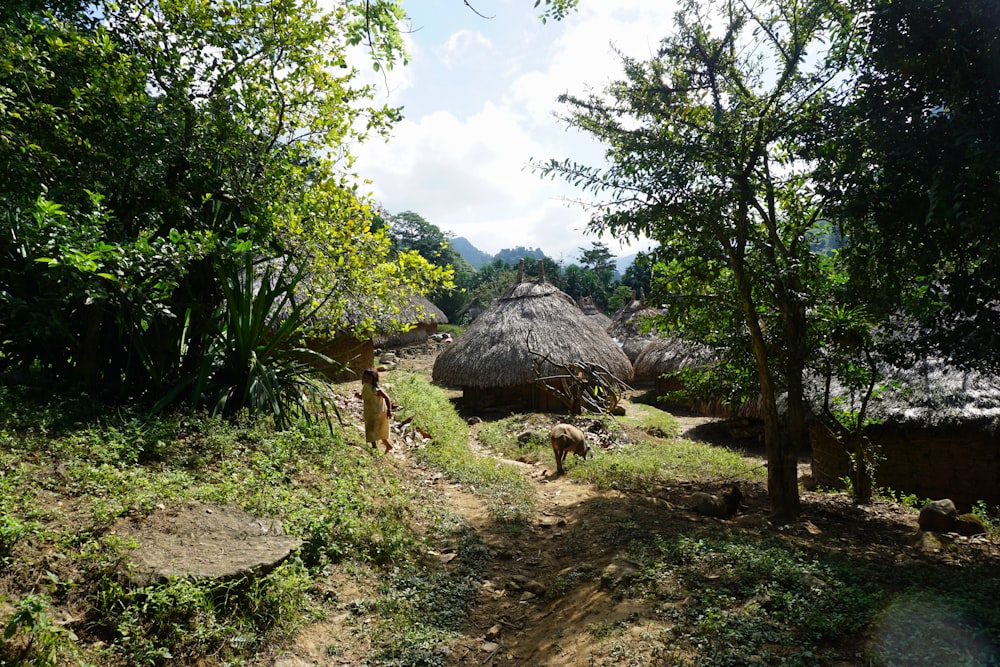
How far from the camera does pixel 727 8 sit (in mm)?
5512

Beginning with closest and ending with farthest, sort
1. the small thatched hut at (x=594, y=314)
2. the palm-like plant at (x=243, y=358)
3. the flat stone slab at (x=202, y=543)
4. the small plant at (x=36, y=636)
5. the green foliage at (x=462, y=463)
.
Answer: the small plant at (x=36, y=636) < the flat stone slab at (x=202, y=543) < the palm-like plant at (x=243, y=358) < the green foliage at (x=462, y=463) < the small thatched hut at (x=594, y=314)

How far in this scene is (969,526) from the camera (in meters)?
5.38

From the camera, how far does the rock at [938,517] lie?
17.9 ft

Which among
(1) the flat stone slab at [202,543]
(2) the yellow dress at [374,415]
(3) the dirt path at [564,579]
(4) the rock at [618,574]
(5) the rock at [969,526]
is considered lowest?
(3) the dirt path at [564,579]

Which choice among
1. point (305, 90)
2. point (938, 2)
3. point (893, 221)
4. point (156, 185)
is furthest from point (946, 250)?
point (156, 185)

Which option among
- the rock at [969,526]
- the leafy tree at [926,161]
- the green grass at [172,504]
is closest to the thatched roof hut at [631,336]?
the rock at [969,526]

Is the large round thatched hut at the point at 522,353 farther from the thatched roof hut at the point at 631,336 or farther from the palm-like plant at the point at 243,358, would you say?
the palm-like plant at the point at 243,358

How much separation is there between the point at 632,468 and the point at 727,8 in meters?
5.42

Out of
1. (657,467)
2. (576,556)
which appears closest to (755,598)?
(576,556)

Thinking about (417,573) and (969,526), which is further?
(969,526)

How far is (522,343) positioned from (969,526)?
9603 mm

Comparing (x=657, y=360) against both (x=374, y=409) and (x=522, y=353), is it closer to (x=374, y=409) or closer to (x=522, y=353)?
(x=522, y=353)

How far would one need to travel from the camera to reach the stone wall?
266 inches

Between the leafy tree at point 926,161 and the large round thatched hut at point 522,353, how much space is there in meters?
8.51
